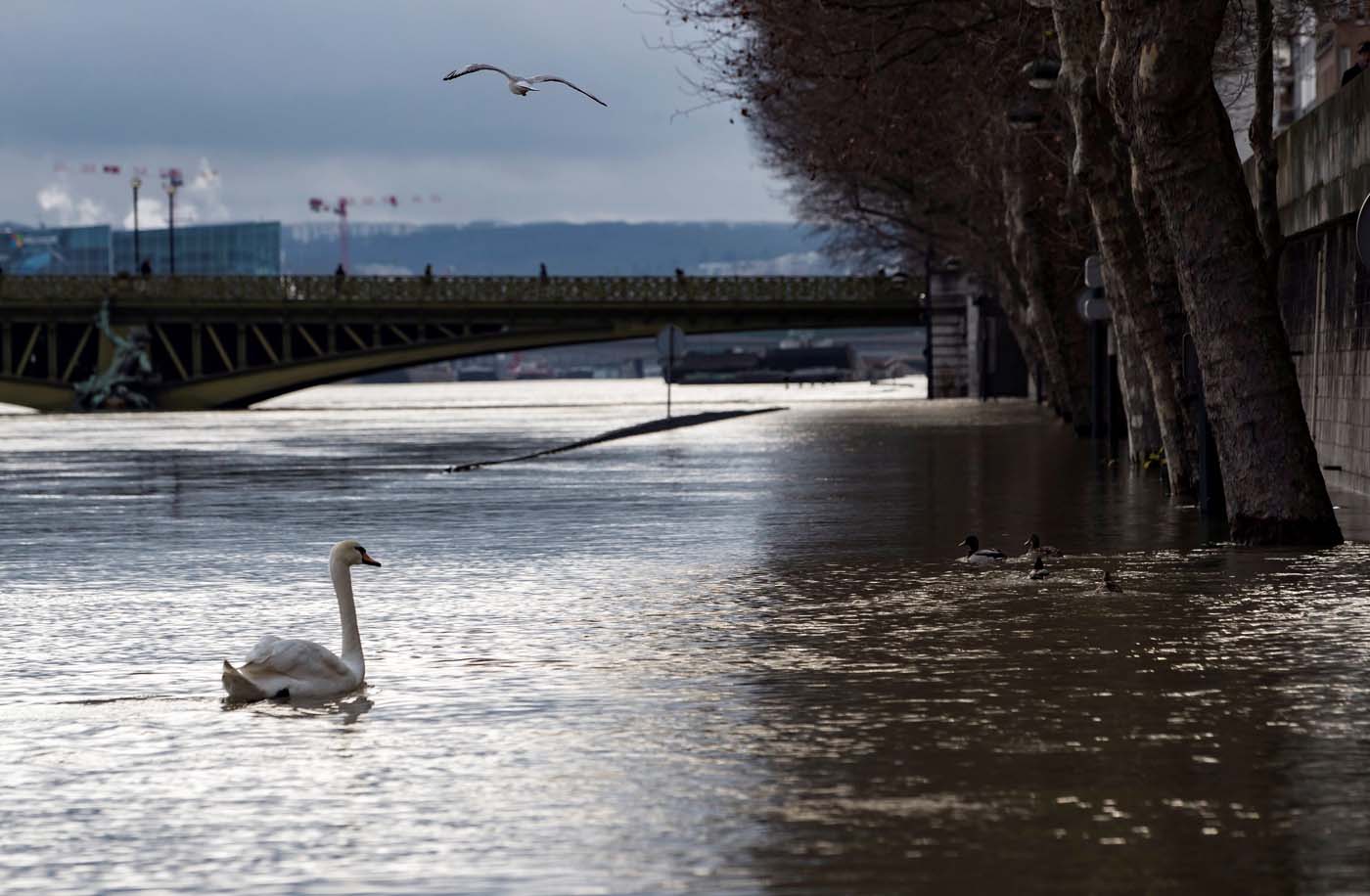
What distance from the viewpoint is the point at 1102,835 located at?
24.5 feet

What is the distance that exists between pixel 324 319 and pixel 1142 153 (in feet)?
275

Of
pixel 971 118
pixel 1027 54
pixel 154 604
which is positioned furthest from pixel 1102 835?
pixel 971 118

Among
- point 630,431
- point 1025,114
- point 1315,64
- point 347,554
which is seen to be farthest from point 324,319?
point 347,554

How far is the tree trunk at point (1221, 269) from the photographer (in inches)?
685

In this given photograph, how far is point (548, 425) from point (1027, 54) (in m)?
37.2

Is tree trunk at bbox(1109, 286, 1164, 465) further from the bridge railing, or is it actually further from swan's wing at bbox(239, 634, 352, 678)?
the bridge railing

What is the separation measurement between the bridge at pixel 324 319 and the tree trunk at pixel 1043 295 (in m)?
50.0

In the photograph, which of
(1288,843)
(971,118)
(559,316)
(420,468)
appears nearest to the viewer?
(1288,843)

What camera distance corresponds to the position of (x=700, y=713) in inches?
400

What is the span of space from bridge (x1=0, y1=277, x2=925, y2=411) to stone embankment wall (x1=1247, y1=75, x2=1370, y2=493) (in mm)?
71996

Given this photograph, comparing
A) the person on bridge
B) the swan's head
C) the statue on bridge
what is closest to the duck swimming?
the swan's head

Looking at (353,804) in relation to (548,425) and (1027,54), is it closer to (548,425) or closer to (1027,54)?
(1027,54)

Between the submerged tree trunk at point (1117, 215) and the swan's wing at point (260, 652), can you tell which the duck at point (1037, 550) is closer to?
the submerged tree trunk at point (1117, 215)

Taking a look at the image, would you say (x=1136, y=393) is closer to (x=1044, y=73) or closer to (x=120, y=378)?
(x=1044, y=73)
